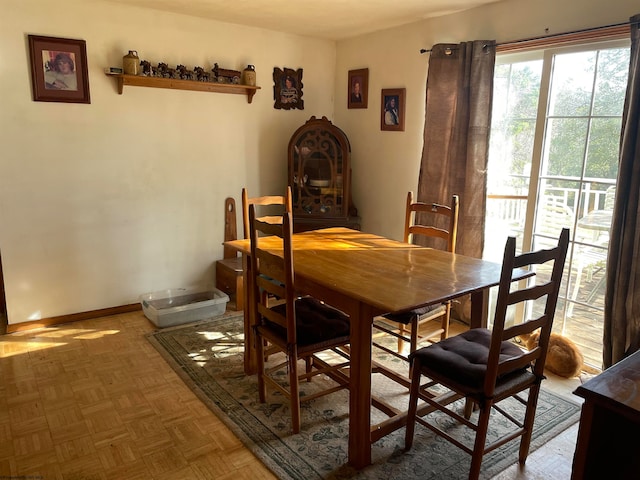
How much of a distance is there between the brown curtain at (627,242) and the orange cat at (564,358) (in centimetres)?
20

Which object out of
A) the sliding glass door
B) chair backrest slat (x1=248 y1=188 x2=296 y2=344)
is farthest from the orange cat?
chair backrest slat (x1=248 y1=188 x2=296 y2=344)

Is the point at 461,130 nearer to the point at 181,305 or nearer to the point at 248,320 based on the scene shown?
the point at 248,320

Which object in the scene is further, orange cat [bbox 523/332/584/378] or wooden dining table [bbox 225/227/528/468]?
orange cat [bbox 523/332/584/378]

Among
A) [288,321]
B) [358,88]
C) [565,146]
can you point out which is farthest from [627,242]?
[358,88]

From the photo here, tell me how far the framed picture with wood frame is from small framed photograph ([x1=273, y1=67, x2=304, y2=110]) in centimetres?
152

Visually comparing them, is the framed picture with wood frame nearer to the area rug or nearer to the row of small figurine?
the row of small figurine

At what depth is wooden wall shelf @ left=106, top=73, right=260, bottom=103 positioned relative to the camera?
11.0 feet

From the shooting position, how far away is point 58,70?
317 cm

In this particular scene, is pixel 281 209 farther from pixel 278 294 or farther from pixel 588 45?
pixel 588 45

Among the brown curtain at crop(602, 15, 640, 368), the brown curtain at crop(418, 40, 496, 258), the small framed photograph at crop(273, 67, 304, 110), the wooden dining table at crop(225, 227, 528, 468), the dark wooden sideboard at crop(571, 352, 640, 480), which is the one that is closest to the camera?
the dark wooden sideboard at crop(571, 352, 640, 480)

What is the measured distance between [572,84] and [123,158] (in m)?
3.05

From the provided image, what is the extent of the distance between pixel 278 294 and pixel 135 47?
7.82 feet

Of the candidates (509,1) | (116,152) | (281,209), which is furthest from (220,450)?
(509,1)

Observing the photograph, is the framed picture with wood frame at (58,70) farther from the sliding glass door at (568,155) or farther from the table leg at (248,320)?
the sliding glass door at (568,155)
